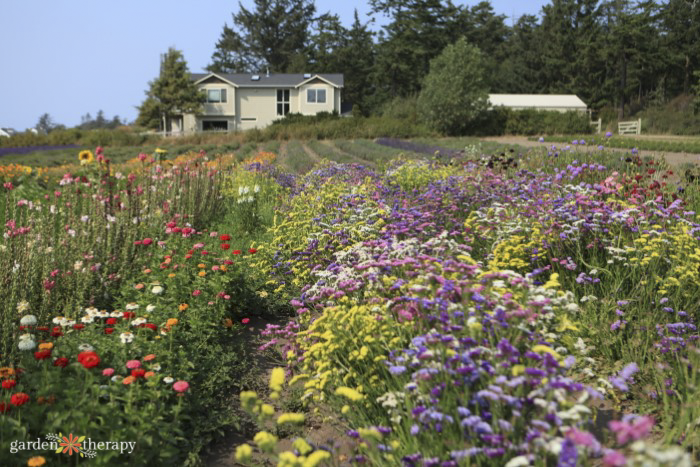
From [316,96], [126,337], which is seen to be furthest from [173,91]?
[126,337]

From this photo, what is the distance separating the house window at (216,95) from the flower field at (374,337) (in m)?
42.5

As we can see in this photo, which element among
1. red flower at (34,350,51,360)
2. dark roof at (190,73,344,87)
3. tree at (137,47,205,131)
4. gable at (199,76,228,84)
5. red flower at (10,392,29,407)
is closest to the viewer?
red flower at (10,392,29,407)

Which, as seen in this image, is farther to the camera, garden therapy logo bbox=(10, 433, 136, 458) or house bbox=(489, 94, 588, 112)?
house bbox=(489, 94, 588, 112)

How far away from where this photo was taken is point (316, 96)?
154 ft

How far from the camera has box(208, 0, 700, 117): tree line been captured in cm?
4747

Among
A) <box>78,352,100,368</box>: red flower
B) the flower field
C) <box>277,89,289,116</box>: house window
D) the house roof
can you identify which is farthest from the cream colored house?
<box>78,352,100,368</box>: red flower

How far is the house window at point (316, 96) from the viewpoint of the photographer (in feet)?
154

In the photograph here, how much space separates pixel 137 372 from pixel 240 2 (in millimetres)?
64273

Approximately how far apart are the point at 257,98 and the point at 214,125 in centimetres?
457

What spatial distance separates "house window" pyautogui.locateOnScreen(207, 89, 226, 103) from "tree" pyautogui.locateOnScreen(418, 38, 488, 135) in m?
18.2

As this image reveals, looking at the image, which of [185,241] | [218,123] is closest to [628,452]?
[185,241]

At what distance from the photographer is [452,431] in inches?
89.9

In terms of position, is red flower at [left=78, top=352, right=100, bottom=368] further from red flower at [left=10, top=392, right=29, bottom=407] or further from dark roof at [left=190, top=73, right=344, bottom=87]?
dark roof at [left=190, top=73, right=344, bottom=87]

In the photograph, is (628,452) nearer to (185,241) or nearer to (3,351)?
(3,351)
